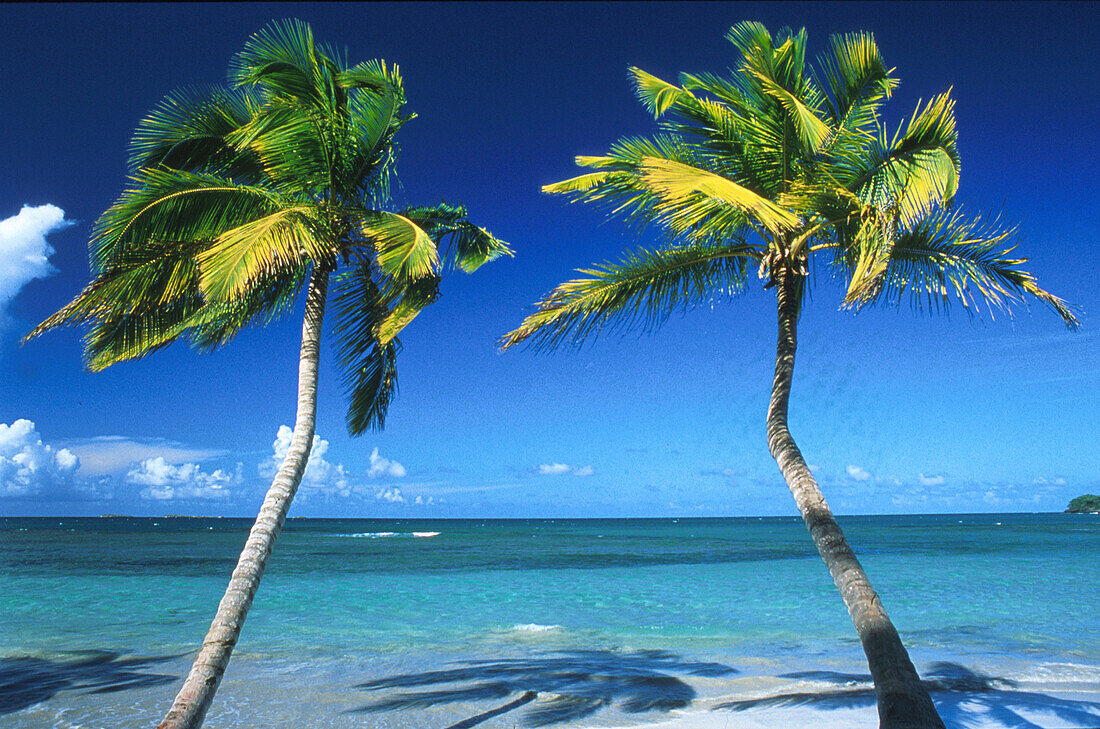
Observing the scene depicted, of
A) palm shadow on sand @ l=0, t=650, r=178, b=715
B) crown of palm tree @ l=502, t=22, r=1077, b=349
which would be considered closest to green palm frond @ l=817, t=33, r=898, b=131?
crown of palm tree @ l=502, t=22, r=1077, b=349

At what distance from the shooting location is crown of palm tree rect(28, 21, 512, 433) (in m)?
5.59

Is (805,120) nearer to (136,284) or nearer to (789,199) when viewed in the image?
(789,199)

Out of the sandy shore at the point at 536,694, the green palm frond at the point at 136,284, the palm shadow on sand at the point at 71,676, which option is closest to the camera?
the green palm frond at the point at 136,284

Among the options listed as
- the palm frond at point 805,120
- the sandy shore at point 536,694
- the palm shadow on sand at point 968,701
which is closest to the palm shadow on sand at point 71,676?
the sandy shore at point 536,694

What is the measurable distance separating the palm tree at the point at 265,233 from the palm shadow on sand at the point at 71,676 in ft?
15.5

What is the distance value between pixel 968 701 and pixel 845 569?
16.6 ft

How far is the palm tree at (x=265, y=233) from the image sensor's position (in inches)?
212

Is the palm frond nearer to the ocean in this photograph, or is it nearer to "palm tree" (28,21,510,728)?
"palm tree" (28,21,510,728)

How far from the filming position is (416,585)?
2189 centimetres

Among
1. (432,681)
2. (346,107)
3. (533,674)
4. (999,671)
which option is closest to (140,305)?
(346,107)

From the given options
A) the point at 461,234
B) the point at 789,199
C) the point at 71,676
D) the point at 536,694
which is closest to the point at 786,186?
the point at 789,199

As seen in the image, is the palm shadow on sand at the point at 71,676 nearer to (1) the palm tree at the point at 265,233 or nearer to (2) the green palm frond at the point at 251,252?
(1) the palm tree at the point at 265,233

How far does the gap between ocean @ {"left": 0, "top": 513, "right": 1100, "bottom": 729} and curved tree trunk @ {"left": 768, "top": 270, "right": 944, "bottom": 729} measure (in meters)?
3.62

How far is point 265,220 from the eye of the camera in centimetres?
537
